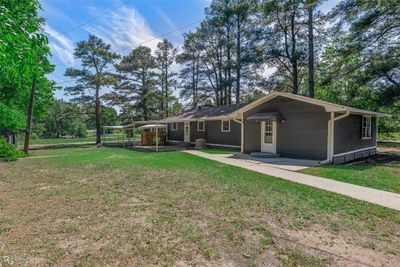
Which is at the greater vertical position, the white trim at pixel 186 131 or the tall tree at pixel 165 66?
the tall tree at pixel 165 66

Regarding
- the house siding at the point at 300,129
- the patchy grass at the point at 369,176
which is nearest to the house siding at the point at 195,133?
the house siding at the point at 300,129

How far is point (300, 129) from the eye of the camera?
36.3ft

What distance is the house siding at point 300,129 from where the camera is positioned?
10391 millimetres

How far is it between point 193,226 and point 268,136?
9.46m

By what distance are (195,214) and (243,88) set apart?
24448mm

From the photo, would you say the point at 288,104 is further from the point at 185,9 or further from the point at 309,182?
the point at 185,9

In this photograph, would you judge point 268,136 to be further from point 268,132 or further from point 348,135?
point 348,135

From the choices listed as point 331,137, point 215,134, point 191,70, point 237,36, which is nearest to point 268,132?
point 331,137

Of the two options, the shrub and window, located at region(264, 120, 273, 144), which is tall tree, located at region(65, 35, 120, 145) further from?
window, located at region(264, 120, 273, 144)

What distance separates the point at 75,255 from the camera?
3064 millimetres

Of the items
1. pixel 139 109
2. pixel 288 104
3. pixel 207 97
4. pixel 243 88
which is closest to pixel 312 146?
pixel 288 104

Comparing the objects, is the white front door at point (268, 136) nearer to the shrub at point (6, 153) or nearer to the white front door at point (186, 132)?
the white front door at point (186, 132)

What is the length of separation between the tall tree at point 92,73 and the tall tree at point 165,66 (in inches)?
278

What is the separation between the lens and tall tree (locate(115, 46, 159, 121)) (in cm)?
3269
